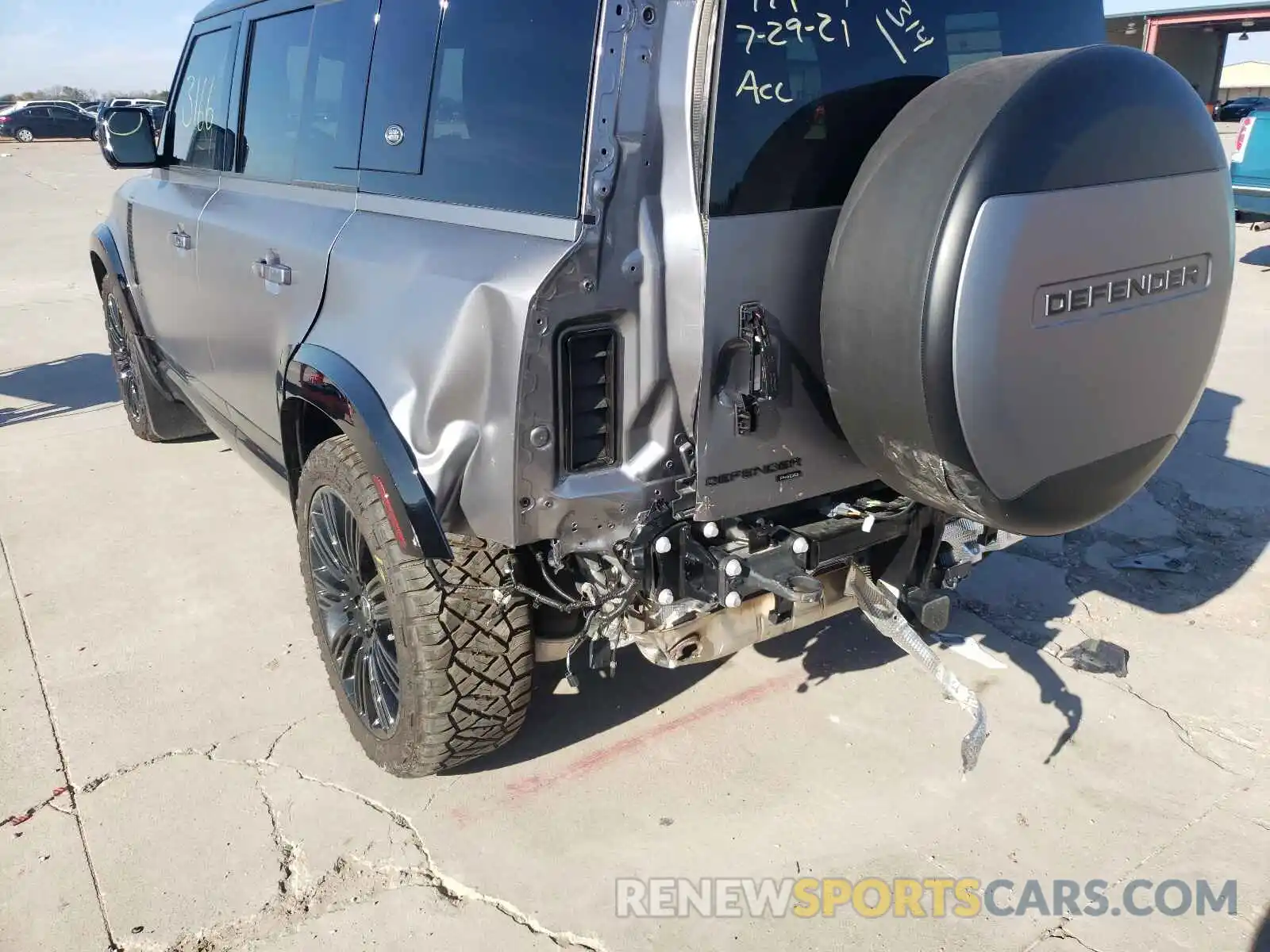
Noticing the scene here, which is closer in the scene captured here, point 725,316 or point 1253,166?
point 725,316

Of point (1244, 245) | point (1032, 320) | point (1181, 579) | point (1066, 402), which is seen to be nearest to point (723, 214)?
point (1032, 320)

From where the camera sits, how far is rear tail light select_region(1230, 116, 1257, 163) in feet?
33.9

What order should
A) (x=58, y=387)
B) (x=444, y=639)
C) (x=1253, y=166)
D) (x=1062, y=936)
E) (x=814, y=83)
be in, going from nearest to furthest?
(x=814, y=83), (x=1062, y=936), (x=444, y=639), (x=58, y=387), (x=1253, y=166)

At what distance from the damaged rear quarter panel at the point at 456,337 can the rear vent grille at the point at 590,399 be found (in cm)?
12

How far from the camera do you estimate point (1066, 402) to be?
2.03 meters

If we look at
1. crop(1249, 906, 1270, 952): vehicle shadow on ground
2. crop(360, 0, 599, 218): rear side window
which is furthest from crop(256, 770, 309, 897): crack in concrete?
crop(1249, 906, 1270, 952): vehicle shadow on ground

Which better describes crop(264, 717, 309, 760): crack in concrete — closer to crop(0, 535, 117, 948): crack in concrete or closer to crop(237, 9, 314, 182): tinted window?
crop(0, 535, 117, 948): crack in concrete

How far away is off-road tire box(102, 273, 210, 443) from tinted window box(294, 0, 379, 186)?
8.20 ft

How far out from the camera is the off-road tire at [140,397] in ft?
17.3

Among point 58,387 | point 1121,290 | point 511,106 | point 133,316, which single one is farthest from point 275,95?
point 58,387

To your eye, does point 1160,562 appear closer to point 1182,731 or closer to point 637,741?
point 1182,731

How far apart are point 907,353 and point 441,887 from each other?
5.75 feet

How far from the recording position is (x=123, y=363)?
225 inches

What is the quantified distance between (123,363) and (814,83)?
16.1 ft
